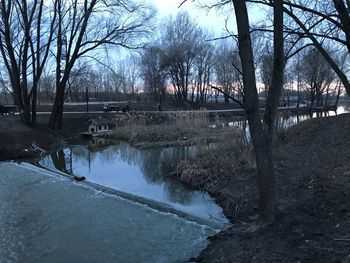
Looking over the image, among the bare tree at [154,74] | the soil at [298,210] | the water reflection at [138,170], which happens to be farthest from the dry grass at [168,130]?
the bare tree at [154,74]

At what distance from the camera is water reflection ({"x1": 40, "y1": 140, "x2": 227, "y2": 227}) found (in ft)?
38.6

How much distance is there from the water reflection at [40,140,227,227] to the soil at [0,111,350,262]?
629 mm

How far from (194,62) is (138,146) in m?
38.7

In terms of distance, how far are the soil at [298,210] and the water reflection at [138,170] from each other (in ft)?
2.06

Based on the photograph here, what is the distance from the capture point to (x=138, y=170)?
57.3ft

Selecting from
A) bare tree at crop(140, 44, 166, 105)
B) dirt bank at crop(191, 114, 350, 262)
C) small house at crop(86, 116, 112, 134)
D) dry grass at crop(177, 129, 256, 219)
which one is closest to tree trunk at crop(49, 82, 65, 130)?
small house at crop(86, 116, 112, 134)

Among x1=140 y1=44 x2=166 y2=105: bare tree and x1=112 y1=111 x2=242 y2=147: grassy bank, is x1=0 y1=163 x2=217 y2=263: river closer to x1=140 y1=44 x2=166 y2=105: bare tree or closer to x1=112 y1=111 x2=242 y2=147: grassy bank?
x1=112 y1=111 x2=242 y2=147: grassy bank

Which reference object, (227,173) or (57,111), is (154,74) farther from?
(227,173)

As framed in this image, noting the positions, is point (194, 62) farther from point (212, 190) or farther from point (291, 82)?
point (212, 190)

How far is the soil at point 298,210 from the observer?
6.04 metres

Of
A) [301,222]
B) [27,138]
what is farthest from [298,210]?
[27,138]

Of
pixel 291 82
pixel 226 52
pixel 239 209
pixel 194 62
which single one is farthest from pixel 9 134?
pixel 291 82

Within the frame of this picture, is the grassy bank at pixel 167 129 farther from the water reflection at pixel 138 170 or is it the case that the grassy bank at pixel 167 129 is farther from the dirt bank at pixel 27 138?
the dirt bank at pixel 27 138

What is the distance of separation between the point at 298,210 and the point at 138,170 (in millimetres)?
10594
